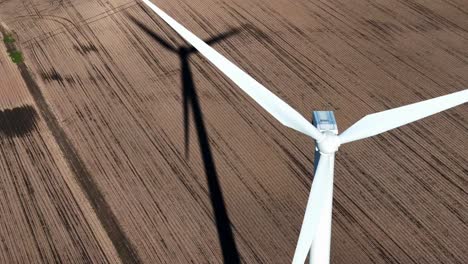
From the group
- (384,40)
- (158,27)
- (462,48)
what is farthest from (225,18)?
(462,48)

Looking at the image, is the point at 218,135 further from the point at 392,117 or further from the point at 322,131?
the point at 322,131

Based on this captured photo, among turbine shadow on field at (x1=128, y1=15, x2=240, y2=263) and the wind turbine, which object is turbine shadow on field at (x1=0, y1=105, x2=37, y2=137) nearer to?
turbine shadow on field at (x1=128, y1=15, x2=240, y2=263)

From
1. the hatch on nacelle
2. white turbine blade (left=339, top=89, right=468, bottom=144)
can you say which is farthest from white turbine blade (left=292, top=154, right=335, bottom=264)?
white turbine blade (left=339, top=89, right=468, bottom=144)

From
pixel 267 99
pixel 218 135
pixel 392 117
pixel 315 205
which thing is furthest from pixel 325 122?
pixel 218 135

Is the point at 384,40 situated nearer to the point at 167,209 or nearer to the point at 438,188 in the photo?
the point at 438,188

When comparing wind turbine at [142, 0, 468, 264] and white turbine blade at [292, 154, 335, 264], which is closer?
white turbine blade at [292, 154, 335, 264]

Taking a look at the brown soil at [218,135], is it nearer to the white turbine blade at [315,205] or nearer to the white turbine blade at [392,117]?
the white turbine blade at [315,205]
